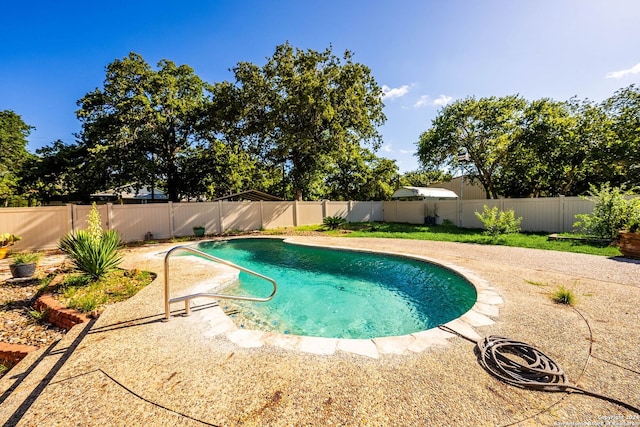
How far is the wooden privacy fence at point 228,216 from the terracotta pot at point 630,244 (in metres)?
4.85

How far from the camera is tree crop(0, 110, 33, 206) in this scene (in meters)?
14.7

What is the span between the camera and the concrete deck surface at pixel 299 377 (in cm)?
176

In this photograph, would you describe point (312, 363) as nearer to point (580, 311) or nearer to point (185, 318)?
point (185, 318)

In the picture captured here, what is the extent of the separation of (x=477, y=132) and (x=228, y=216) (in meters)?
14.5

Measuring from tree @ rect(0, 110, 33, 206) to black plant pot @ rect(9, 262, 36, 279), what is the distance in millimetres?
13167

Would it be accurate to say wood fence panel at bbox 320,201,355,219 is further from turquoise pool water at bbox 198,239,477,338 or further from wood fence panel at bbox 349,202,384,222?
turquoise pool water at bbox 198,239,477,338

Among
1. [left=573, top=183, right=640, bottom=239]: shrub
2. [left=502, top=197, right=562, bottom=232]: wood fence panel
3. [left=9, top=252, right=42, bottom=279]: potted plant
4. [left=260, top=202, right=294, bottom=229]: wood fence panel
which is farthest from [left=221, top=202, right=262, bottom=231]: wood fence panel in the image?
[left=573, top=183, right=640, bottom=239]: shrub

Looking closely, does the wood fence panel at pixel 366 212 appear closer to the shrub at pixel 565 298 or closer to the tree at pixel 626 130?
the tree at pixel 626 130

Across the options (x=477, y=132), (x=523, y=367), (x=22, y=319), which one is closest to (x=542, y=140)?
(x=477, y=132)

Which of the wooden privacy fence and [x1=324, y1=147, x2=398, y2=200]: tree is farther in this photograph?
[x1=324, y1=147, x2=398, y2=200]: tree

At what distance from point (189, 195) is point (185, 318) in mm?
17443

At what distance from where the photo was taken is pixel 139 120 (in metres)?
15.1

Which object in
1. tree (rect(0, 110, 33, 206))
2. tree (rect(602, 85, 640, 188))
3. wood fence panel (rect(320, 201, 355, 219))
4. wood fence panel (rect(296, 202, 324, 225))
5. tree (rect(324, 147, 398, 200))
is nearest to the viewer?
tree (rect(602, 85, 640, 188))

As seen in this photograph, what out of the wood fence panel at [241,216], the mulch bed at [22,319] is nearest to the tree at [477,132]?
the wood fence panel at [241,216]
